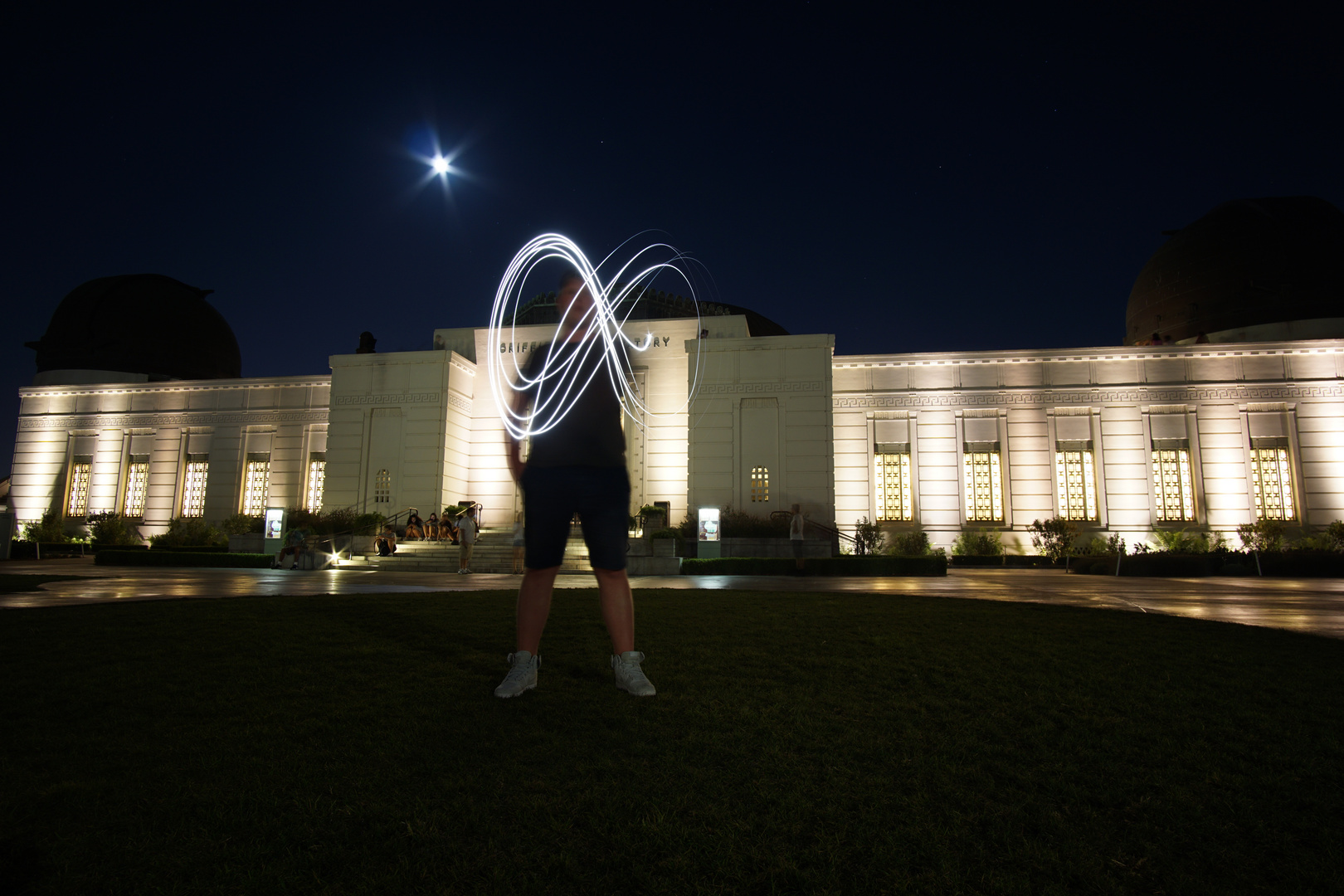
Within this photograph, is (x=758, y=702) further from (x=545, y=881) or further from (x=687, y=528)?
(x=687, y=528)

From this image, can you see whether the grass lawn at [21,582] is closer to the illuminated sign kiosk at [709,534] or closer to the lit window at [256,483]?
the illuminated sign kiosk at [709,534]

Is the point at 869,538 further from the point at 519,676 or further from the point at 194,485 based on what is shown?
the point at 194,485

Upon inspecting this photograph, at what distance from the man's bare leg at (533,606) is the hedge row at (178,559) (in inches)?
870

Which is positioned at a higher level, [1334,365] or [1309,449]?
[1334,365]

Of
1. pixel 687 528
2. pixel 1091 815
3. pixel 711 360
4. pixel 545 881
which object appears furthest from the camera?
pixel 711 360

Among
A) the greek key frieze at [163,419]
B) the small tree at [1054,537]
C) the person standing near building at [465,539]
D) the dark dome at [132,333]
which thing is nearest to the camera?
the person standing near building at [465,539]

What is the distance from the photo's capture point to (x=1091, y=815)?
2439 millimetres

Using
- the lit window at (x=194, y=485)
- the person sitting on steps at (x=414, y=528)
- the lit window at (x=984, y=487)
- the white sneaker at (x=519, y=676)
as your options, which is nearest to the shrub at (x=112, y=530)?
the lit window at (x=194, y=485)

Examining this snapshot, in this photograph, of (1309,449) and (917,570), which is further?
(1309,449)

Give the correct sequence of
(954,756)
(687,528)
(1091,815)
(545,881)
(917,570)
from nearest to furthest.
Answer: (545,881) < (1091,815) < (954,756) < (917,570) < (687,528)

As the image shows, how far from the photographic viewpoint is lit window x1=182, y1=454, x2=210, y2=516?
3522cm

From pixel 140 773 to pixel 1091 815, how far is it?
3395 mm

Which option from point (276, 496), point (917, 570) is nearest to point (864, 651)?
point (917, 570)

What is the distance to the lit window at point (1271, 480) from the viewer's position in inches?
1083
